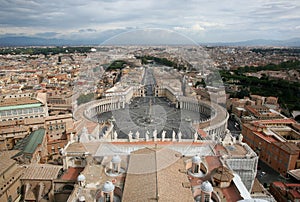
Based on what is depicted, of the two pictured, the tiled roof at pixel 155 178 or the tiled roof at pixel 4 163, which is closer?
the tiled roof at pixel 155 178

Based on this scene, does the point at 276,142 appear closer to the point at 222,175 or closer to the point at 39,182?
the point at 222,175

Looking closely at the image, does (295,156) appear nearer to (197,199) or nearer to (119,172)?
(197,199)

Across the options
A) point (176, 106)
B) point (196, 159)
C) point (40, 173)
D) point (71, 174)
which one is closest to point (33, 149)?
point (40, 173)

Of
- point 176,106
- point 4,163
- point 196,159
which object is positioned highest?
point 196,159

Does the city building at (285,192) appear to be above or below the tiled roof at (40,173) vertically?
below

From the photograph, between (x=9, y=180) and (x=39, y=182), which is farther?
(x=39, y=182)

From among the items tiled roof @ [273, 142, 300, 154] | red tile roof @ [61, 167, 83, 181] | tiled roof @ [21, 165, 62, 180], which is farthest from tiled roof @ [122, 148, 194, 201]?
tiled roof @ [273, 142, 300, 154]

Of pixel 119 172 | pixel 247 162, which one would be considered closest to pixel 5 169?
pixel 119 172

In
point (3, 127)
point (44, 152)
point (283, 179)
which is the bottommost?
point (283, 179)

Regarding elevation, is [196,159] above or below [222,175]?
above

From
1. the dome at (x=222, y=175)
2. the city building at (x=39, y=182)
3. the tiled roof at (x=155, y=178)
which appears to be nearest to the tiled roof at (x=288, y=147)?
the dome at (x=222, y=175)

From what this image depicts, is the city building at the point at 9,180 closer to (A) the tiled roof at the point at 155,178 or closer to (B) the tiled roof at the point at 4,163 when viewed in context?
(B) the tiled roof at the point at 4,163
